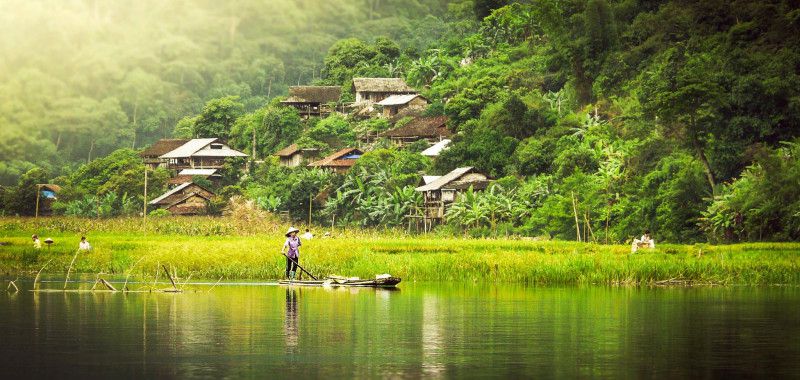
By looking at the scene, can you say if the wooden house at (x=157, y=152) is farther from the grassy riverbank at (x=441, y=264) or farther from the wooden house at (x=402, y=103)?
the grassy riverbank at (x=441, y=264)

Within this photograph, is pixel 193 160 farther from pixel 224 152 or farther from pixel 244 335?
pixel 244 335

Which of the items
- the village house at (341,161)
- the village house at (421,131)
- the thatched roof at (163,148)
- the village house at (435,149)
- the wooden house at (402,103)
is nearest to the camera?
the village house at (435,149)

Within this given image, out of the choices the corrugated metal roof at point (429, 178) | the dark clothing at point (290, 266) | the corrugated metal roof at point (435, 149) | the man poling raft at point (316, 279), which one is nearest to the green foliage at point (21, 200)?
the corrugated metal roof at point (435, 149)

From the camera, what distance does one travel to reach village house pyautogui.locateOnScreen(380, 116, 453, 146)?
87.2 meters

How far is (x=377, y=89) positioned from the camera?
9969cm

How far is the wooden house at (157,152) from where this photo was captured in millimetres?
100688

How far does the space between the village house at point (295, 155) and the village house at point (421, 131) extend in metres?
6.58

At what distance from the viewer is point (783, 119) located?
5153cm

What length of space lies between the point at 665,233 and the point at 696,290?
20974mm

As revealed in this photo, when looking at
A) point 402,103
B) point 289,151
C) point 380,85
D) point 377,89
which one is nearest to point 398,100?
point 402,103

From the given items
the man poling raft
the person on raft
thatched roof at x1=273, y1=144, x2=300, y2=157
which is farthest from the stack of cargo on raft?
thatched roof at x1=273, y1=144, x2=300, y2=157

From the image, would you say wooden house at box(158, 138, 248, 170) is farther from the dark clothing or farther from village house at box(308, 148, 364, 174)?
the dark clothing

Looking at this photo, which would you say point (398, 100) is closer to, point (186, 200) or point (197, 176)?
point (197, 176)

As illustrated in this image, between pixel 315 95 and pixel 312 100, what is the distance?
2.53 ft
